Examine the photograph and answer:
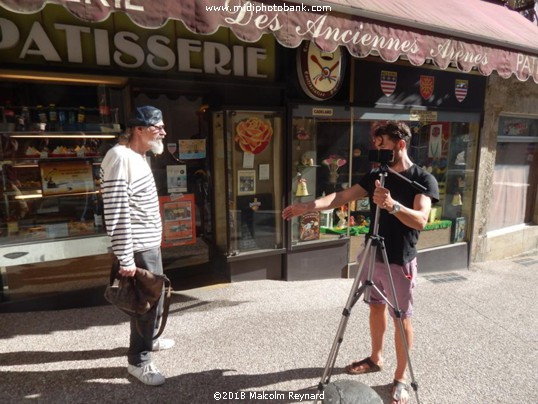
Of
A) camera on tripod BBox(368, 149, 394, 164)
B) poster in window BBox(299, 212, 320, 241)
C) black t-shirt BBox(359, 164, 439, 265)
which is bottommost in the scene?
poster in window BBox(299, 212, 320, 241)

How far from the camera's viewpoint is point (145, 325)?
269cm

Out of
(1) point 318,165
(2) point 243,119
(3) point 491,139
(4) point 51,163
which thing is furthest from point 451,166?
(4) point 51,163

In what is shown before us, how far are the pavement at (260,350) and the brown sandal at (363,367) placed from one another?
5 centimetres

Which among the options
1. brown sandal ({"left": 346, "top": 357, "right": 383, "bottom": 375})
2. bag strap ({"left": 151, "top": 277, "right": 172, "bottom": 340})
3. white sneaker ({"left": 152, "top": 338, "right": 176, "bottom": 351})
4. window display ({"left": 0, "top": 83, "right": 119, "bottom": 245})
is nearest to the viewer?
bag strap ({"left": 151, "top": 277, "right": 172, "bottom": 340})

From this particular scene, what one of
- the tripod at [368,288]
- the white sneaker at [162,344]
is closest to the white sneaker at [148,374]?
the white sneaker at [162,344]

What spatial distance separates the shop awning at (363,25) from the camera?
266cm

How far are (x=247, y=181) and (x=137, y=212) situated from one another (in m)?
2.28

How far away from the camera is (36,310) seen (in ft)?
12.6

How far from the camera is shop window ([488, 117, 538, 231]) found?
6770 millimetres

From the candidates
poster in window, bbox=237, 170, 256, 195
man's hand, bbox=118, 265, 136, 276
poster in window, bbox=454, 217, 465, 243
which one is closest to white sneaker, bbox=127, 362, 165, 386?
man's hand, bbox=118, 265, 136, 276

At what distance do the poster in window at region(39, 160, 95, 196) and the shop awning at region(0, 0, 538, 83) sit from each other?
1951 millimetres

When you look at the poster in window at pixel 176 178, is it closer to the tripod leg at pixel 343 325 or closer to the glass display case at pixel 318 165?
the glass display case at pixel 318 165

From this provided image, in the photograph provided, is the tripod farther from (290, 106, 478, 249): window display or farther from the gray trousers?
(290, 106, 478, 249): window display

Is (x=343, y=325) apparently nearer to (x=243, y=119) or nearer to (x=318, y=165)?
(x=243, y=119)
